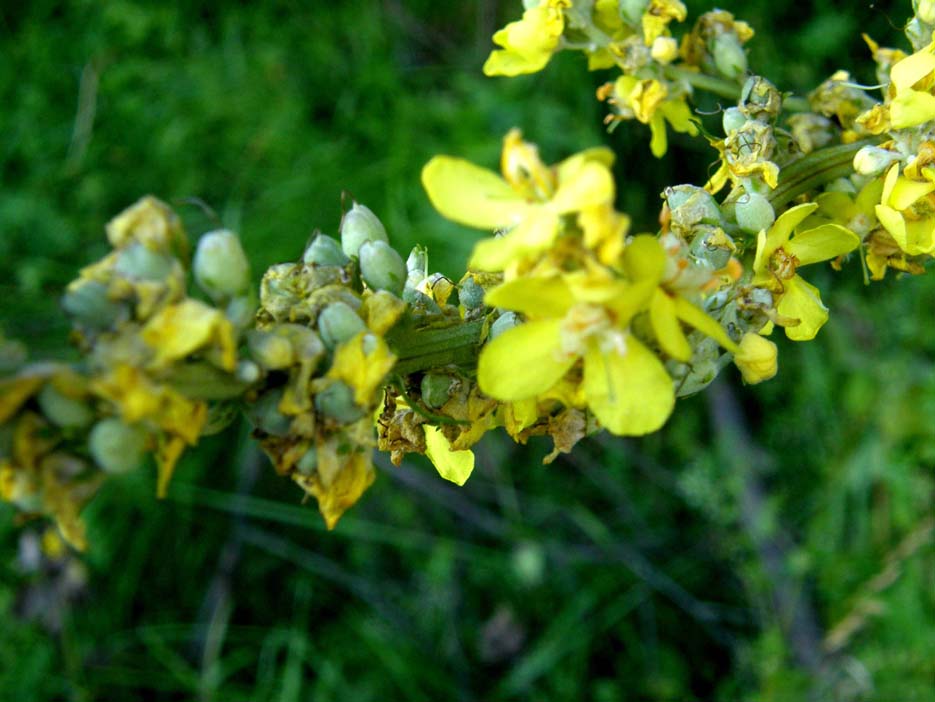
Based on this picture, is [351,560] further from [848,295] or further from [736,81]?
[736,81]

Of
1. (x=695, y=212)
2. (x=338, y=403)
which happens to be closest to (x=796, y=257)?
(x=695, y=212)

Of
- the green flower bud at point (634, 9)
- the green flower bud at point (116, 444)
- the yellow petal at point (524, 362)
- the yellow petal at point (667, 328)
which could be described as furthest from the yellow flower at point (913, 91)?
the green flower bud at point (116, 444)

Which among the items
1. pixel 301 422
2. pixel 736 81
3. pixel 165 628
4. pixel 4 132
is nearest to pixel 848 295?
pixel 736 81

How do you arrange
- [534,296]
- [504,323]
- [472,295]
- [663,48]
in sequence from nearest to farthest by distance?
[534,296]
[504,323]
[472,295]
[663,48]

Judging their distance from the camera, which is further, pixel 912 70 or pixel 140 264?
pixel 912 70

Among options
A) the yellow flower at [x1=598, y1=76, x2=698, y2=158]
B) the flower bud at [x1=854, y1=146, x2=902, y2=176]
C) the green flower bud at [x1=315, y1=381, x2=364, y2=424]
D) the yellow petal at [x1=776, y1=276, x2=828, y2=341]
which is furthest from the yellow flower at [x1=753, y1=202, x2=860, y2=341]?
the green flower bud at [x1=315, y1=381, x2=364, y2=424]

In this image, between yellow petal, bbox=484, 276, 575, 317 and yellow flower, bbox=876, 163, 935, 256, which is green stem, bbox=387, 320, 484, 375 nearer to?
yellow petal, bbox=484, 276, 575, 317

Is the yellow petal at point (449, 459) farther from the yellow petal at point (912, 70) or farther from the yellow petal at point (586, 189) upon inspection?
the yellow petal at point (912, 70)

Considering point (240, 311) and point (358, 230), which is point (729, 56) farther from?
point (240, 311)
